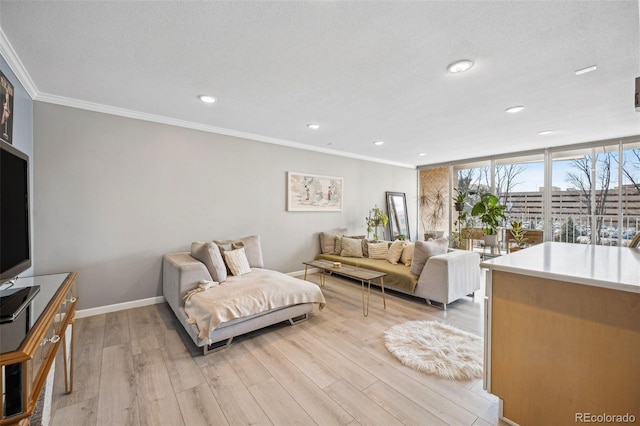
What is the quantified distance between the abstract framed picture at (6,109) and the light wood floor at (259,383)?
188 cm

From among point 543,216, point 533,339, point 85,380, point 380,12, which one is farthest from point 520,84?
point 85,380

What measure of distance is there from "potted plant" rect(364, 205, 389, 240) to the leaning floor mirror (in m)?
0.39

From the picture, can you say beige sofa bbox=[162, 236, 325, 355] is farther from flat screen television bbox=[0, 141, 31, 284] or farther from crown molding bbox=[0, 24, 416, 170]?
crown molding bbox=[0, 24, 416, 170]

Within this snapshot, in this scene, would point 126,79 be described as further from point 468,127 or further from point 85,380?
point 468,127

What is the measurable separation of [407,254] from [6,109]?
4.61 m

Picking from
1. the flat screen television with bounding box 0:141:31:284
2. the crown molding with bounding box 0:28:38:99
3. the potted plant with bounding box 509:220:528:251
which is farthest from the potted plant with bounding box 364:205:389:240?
the crown molding with bounding box 0:28:38:99

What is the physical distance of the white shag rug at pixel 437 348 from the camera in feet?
6.71

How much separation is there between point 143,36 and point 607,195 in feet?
22.8

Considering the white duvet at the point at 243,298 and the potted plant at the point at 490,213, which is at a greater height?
the potted plant at the point at 490,213

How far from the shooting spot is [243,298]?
250 cm

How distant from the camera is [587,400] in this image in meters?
1.30

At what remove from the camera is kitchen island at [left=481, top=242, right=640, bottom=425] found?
122 centimetres

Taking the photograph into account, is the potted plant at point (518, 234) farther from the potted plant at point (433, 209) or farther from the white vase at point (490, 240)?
the potted plant at point (433, 209)

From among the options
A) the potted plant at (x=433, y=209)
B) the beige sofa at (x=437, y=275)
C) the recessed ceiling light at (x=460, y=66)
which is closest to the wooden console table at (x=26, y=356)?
the recessed ceiling light at (x=460, y=66)
